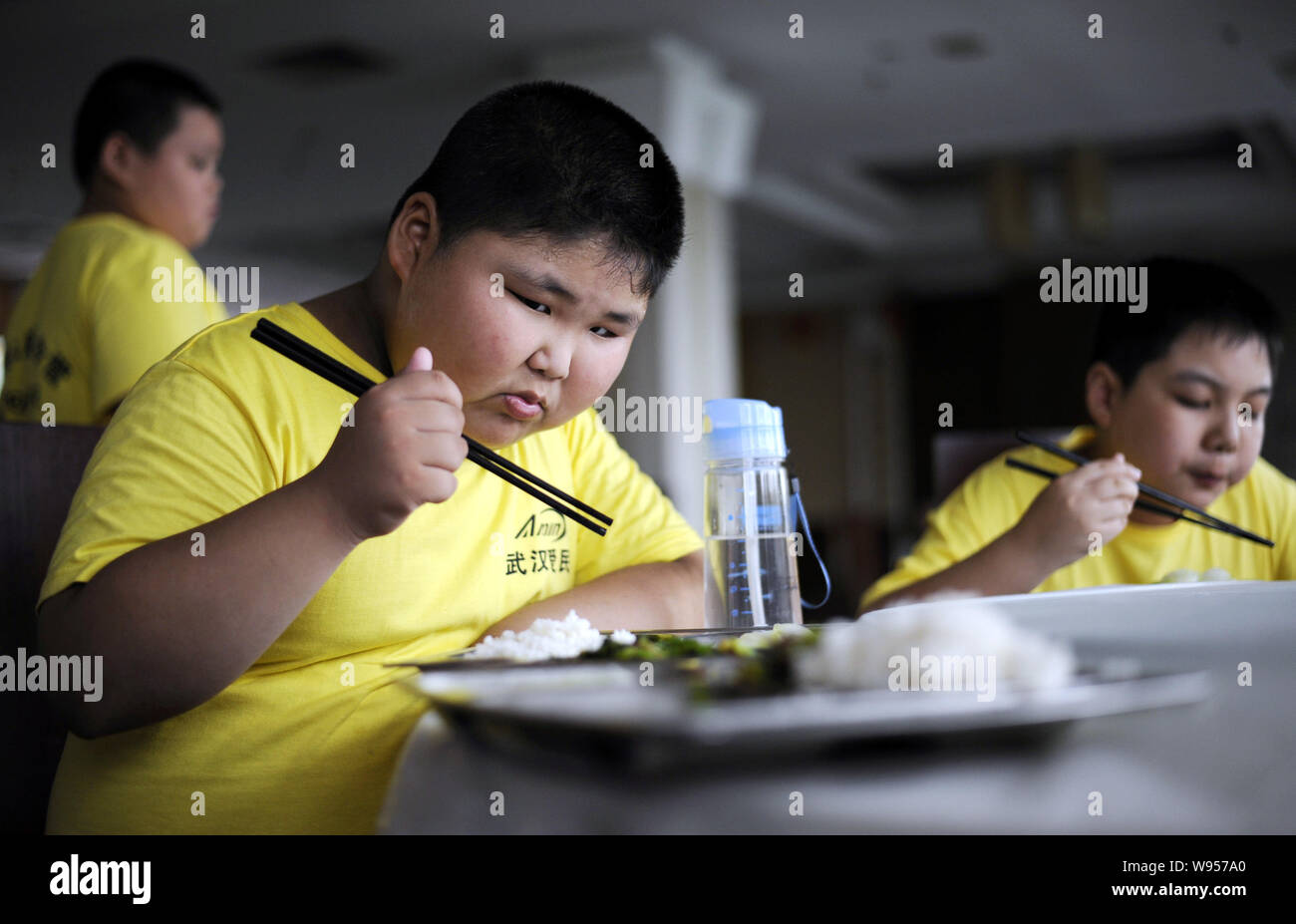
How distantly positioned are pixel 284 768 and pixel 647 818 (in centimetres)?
39

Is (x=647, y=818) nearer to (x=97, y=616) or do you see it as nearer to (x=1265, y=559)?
(x=97, y=616)

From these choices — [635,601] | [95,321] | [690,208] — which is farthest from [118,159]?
[690,208]

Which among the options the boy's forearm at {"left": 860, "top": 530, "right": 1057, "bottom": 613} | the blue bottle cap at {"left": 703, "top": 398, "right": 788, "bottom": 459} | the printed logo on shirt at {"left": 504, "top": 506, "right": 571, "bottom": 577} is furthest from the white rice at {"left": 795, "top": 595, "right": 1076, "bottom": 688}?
the boy's forearm at {"left": 860, "top": 530, "right": 1057, "bottom": 613}

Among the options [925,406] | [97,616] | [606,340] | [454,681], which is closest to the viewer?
[454,681]

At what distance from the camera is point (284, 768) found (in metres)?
0.75

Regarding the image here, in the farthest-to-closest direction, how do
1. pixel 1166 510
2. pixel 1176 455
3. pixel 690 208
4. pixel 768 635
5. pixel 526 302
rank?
1. pixel 690 208
2. pixel 1176 455
3. pixel 1166 510
4. pixel 526 302
5. pixel 768 635

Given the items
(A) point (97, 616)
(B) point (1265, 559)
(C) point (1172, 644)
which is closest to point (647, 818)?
(C) point (1172, 644)

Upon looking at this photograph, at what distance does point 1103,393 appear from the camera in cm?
158

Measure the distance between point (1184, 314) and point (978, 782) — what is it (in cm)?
125

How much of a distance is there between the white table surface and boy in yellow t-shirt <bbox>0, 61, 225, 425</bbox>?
1165 millimetres

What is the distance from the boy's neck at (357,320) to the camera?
980 millimetres

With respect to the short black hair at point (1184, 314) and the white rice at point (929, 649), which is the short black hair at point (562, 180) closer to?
the white rice at point (929, 649)

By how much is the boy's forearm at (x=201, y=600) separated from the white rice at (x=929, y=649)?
1.06 feet

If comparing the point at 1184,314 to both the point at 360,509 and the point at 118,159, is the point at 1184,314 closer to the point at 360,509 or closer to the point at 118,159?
the point at 360,509
